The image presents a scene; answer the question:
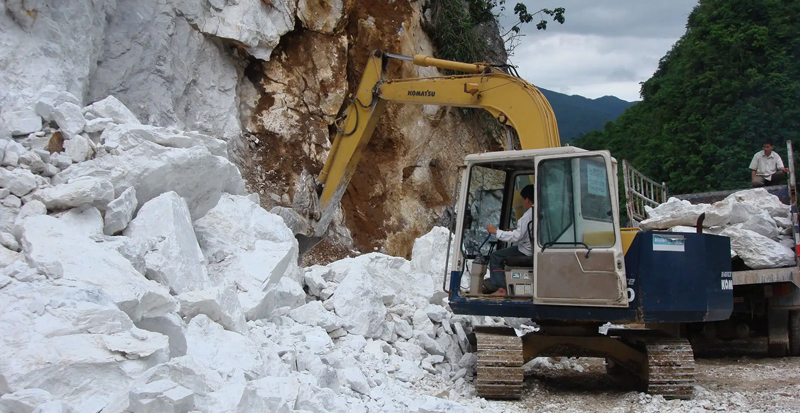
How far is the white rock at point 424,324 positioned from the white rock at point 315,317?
104cm

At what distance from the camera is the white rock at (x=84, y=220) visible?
4648mm

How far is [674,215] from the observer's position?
830 cm

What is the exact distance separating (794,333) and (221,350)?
6609mm

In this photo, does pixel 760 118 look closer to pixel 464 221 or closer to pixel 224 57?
pixel 224 57

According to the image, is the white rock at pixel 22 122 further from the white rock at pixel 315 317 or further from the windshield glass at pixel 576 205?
the windshield glass at pixel 576 205

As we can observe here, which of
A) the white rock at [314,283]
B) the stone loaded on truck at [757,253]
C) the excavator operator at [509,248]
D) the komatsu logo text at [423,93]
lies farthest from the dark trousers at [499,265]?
the stone loaded on truck at [757,253]

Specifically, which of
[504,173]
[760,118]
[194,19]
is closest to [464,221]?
[504,173]

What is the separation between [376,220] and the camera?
43.8ft

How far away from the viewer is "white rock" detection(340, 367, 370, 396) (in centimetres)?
514

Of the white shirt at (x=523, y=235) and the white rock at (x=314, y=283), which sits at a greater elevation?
the white shirt at (x=523, y=235)

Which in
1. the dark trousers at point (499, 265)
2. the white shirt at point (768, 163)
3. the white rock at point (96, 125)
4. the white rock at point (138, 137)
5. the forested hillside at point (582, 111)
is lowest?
the dark trousers at point (499, 265)

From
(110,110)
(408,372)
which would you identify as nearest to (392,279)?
(408,372)

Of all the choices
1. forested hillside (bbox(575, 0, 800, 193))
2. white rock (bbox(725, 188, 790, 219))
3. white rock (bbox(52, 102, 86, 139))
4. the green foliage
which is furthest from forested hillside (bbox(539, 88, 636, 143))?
white rock (bbox(52, 102, 86, 139))

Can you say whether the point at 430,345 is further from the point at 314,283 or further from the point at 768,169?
the point at 768,169
